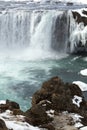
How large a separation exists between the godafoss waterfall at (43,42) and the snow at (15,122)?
13.2 metres

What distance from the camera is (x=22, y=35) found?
36500 millimetres

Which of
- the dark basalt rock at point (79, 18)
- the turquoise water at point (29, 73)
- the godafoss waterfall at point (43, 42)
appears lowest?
the turquoise water at point (29, 73)

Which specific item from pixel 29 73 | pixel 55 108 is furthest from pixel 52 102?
pixel 29 73

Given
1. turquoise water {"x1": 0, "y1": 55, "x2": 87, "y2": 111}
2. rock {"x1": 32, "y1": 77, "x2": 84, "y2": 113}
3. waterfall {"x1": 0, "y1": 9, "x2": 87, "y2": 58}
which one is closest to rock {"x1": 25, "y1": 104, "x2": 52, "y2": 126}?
rock {"x1": 32, "y1": 77, "x2": 84, "y2": 113}

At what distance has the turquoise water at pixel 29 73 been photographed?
23.6 meters

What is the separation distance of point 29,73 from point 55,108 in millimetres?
12155

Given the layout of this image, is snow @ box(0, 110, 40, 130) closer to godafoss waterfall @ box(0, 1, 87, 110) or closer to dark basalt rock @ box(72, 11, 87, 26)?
godafoss waterfall @ box(0, 1, 87, 110)

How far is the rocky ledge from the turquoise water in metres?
4.11

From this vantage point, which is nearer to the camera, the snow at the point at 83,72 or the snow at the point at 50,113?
the snow at the point at 50,113

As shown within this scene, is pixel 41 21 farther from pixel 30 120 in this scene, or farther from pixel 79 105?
pixel 30 120

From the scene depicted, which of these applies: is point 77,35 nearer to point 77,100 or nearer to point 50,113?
point 77,100

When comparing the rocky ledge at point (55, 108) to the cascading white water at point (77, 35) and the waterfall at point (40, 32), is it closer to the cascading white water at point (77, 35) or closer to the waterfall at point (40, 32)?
the cascading white water at point (77, 35)

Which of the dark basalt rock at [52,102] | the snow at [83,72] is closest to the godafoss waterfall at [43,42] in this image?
the snow at [83,72]

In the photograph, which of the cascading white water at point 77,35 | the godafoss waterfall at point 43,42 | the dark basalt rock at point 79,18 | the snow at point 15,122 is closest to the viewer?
the snow at point 15,122
